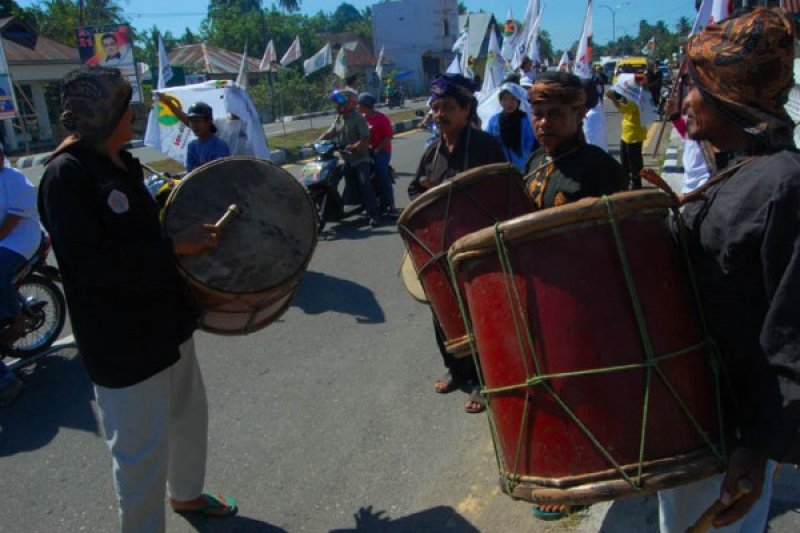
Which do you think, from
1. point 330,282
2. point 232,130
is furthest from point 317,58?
point 330,282

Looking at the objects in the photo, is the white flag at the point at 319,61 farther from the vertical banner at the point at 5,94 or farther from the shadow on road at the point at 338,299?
the shadow on road at the point at 338,299

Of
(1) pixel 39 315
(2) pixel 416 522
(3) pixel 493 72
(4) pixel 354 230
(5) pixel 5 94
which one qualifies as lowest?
(2) pixel 416 522

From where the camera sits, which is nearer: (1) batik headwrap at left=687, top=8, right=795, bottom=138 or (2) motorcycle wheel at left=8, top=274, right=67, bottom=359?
(1) batik headwrap at left=687, top=8, right=795, bottom=138

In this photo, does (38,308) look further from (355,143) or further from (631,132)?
(631,132)

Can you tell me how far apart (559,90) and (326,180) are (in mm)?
5964

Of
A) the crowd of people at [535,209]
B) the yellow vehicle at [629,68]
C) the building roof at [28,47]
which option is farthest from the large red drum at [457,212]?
the building roof at [28,47]

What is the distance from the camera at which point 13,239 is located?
4.69 m

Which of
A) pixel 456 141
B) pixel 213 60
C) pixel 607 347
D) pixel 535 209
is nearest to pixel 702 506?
pixel 607 347

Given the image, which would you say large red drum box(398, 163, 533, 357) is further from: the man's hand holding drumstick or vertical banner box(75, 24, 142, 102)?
vertical banner box(75, 24, 142, 102)

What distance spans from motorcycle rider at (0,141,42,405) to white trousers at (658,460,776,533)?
14.5ft

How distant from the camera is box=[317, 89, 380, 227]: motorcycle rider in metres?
8.73

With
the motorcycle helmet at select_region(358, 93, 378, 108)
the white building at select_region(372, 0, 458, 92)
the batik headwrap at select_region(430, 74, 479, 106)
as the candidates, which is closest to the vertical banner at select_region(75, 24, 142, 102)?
the motorcycle helmet at select_region(358, 93, 378, 108)

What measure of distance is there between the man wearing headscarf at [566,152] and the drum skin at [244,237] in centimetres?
103

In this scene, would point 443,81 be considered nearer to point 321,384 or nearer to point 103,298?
point 321,384
